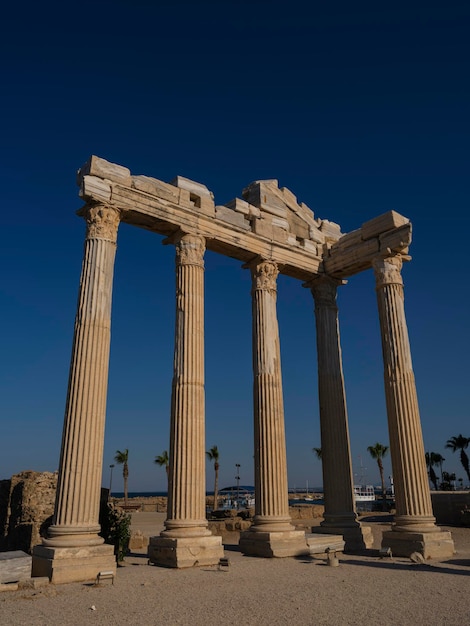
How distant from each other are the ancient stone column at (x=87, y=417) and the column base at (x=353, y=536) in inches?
407

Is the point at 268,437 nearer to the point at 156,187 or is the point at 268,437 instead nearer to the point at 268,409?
the point at 268,409

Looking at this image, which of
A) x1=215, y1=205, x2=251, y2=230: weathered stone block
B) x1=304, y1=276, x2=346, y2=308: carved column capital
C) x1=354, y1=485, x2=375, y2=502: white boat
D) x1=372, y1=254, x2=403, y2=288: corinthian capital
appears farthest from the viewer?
x1=354, y1=485, x2=375, y2=502: white boat

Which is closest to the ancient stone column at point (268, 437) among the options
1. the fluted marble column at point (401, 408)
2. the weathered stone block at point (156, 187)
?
the fluted marble column at point (401, 408)

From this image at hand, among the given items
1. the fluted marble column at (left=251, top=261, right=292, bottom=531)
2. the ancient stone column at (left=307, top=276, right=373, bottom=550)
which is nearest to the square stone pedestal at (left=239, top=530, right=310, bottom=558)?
the fluted marble column at (left=251, top=261, right=292, bottom=531)

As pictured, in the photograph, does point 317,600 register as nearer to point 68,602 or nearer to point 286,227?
point 68,602

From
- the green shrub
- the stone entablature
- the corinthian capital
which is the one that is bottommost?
the green shrub

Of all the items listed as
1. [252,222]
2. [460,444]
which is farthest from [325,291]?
[460,444]

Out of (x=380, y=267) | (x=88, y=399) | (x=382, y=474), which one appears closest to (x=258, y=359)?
(x=380, y=267)

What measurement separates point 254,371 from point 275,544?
6328 mm

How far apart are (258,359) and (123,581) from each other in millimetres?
9881

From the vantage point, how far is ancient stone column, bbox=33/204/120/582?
1351cm

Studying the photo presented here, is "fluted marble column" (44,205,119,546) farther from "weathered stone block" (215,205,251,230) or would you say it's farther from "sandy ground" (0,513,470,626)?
"weathered stone block" (215,205,251,230)

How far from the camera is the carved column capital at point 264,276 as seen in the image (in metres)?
21.8

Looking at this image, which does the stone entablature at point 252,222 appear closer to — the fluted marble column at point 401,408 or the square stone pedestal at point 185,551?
the fluted marble column at point 401,408
